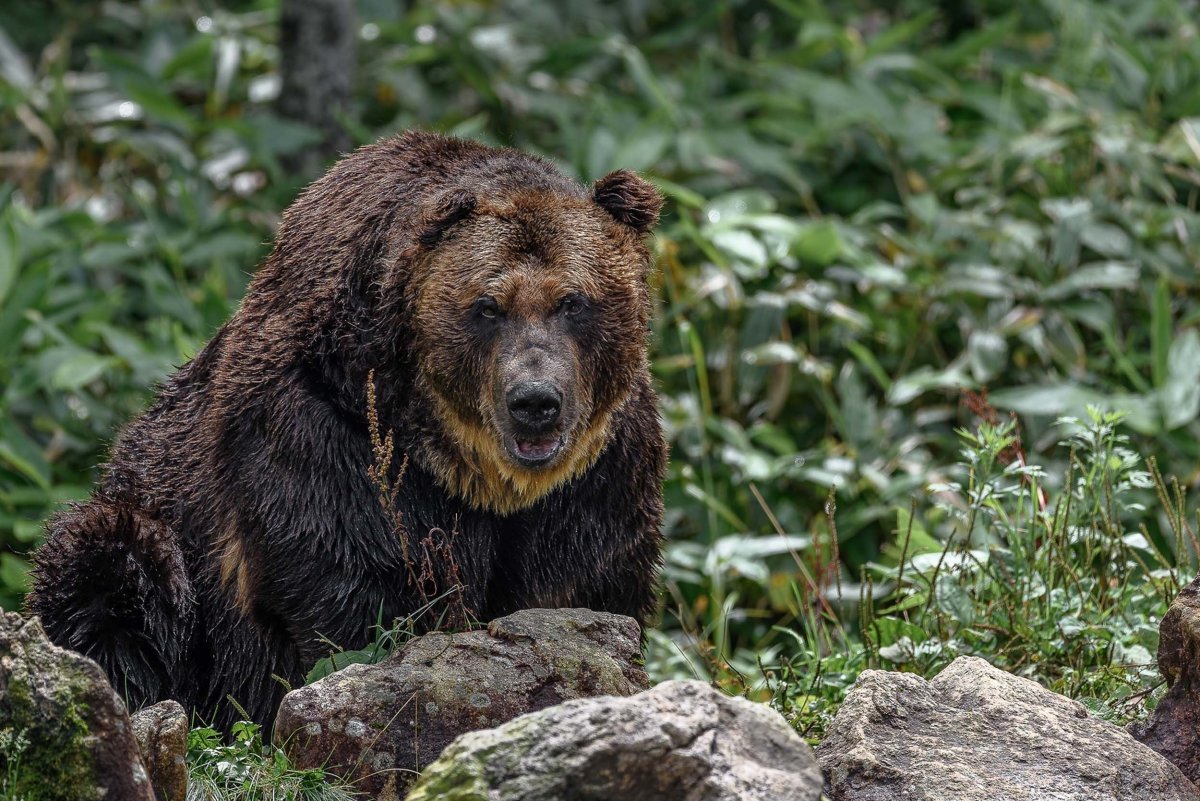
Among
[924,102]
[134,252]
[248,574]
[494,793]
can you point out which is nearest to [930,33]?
[924,102]

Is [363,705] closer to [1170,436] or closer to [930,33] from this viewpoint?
[1170,436]

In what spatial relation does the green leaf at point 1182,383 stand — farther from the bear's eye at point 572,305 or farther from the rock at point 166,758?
the rock at point 166,758

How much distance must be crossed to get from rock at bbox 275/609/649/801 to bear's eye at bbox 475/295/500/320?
87 cm

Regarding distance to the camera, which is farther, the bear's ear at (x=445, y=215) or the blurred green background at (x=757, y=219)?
the blurred green background at (x=757, y=219)

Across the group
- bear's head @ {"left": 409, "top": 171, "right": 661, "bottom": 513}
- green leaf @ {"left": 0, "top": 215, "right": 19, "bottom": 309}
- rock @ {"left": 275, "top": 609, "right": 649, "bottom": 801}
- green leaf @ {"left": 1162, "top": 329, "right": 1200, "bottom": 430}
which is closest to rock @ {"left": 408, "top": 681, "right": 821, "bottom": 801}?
rock @ {"left": 275, "top": 609, "right": 649, "bottom": 801}

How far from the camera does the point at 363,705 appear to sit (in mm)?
4023

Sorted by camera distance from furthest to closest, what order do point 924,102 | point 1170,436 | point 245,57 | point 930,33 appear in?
point 930,33 < point 245,57 < point 924,102 < point 1170,436

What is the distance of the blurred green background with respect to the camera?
812 centimetres

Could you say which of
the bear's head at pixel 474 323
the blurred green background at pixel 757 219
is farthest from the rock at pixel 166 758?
the blurred green background at pixel 757 219

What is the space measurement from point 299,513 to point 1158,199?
21.4 ft

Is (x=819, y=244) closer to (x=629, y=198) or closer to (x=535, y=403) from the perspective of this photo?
(x=629, y=198)

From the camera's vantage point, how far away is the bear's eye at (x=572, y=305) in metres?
4.75

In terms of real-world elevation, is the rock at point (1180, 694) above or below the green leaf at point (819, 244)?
above

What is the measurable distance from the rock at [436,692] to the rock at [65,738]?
62 centimetres
